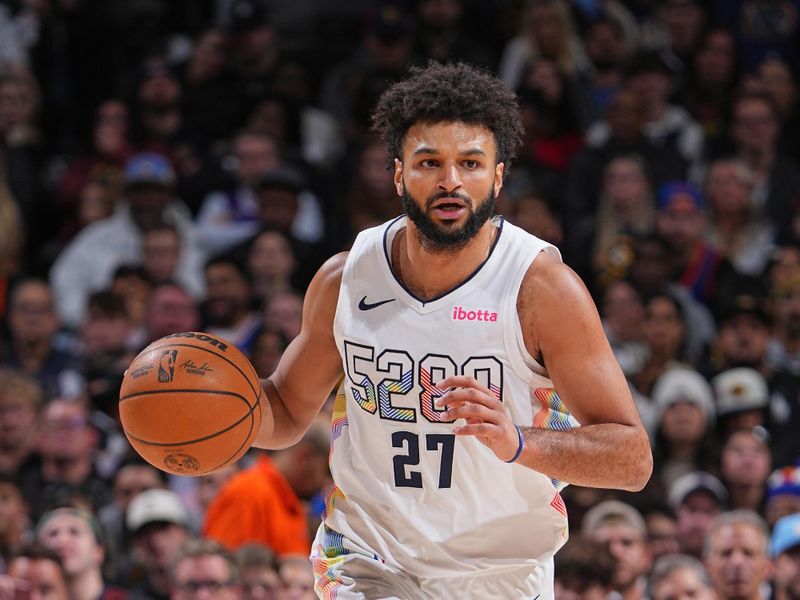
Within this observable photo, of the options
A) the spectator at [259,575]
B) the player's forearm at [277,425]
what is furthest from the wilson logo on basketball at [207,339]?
the spectator at [259,575]

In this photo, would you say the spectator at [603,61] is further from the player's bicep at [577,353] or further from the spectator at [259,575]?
the player's bicep at [577,353]

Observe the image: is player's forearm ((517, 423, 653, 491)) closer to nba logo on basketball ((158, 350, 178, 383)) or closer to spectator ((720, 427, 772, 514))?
nba logo on basketball ((158, 350, 178, 383))

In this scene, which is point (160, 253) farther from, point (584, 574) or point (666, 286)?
point (584, 574)

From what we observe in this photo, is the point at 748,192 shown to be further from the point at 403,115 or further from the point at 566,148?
the point at 403,115

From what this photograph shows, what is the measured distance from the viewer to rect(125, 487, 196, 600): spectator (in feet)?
22.0

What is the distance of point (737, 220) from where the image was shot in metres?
8.91

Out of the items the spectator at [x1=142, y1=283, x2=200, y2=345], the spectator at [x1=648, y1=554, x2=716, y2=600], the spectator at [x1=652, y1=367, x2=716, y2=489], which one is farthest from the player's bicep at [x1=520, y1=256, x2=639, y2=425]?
the spectator at [x1=142, y1=283, x2=200, y2=345]

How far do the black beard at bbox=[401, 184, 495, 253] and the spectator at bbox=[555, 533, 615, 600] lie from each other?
7.98ft

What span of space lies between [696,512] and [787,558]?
66 centimetres

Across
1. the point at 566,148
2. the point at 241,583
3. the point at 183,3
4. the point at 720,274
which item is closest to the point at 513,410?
the point at 241,583

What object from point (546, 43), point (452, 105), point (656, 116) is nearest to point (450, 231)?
point (452, 105)

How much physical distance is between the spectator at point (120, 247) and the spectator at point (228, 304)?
0.53m

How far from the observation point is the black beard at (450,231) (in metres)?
3.94

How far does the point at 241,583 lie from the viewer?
6.25 meters
